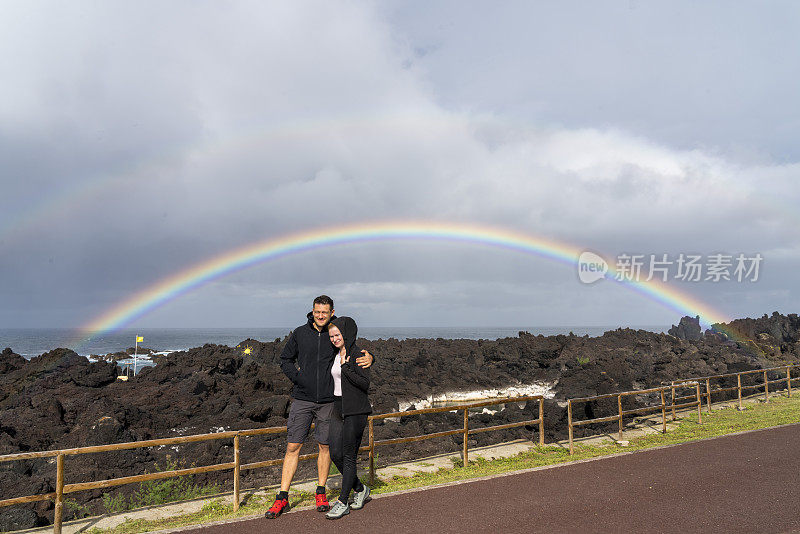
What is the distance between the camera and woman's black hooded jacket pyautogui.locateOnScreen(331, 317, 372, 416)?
5684 millimetres

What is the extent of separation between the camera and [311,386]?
19.1ft

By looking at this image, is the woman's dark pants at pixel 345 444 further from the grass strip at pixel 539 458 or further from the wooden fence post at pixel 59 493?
the wooden fence post at pixel 59 493

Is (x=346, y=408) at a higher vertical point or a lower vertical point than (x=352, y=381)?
lower

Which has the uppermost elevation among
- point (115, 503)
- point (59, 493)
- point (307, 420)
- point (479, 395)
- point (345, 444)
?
point (307, 420)

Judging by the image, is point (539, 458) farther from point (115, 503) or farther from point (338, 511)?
point (115, 503)

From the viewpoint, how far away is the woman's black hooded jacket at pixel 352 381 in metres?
5.68

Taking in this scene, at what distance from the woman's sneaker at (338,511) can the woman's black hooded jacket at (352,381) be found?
962 mm

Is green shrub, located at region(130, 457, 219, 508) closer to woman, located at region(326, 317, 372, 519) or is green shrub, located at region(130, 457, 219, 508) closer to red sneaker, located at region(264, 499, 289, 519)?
red sneaker, located at region(264, 499, 289, 519)

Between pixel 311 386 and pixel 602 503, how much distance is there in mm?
3611

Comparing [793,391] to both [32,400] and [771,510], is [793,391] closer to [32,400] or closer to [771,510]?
[771,510]

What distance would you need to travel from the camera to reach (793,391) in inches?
736

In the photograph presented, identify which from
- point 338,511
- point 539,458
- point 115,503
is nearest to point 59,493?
point 338,511

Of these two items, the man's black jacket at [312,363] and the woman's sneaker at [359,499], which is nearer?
the man's black jacket at [312,363]

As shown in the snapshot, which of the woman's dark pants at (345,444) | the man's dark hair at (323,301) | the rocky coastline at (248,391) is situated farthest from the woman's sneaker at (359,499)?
the rocky coastline at (248,391)
